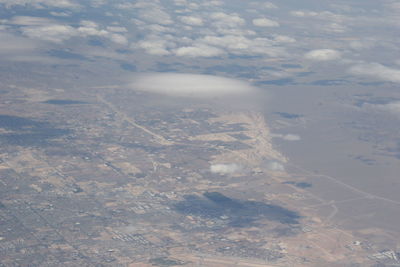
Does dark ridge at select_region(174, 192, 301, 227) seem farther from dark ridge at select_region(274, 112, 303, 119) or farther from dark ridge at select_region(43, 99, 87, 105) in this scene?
dark ridge at select_region(43, 99, 87, 105)

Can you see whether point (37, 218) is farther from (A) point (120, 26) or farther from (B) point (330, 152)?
(A) point (120, 26)

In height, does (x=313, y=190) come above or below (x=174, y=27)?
below

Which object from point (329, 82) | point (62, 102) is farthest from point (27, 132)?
point (329, 82)

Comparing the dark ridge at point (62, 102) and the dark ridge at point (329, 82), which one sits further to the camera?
the dark ridge at point (329, 82)

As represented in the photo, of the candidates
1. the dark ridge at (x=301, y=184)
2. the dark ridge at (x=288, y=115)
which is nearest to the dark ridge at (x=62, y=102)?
the dark ridge at (x=288, y=115)

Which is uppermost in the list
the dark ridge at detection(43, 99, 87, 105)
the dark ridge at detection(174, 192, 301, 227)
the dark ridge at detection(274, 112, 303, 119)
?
the dark ridge at detection(274, 112, 303, 119)

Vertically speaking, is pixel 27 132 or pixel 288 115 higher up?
pixel 288 115

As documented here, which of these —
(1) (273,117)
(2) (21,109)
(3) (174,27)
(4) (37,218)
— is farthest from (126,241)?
(3) (174,27)

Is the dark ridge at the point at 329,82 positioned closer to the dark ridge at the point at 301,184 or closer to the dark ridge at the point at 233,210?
the dark ridge at the point at 301,184

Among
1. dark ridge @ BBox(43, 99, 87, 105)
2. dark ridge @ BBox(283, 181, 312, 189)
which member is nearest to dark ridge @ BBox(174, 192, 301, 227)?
dark ridge @ BBox(283, 181, 312, 189)

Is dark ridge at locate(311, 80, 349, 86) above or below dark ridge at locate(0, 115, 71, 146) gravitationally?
above

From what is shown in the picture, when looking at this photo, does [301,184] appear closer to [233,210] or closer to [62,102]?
[233,210]
